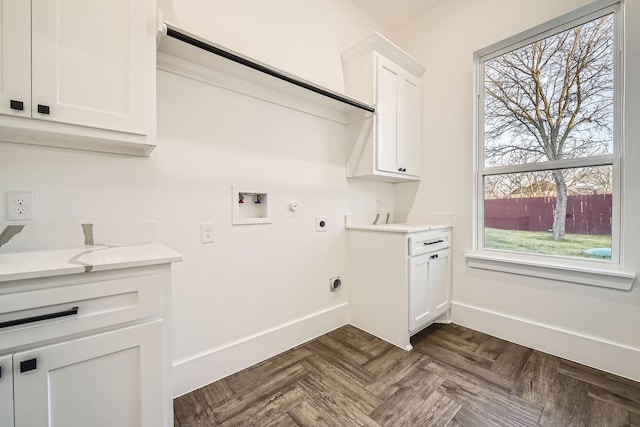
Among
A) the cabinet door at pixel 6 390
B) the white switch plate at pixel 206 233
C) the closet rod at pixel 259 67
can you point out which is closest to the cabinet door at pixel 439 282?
the closet rod at pixel 259 67

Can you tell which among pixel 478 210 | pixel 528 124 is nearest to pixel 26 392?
pixel 478 210

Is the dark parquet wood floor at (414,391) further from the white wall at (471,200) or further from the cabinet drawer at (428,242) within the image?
the cabinet drawer at (428,242)

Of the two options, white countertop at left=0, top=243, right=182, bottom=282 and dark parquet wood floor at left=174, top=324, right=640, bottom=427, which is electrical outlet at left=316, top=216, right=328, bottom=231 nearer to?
dark parquet wood floor at left=174, top=324, right=640, bottom=427

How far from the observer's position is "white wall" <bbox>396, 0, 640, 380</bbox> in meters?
1.73

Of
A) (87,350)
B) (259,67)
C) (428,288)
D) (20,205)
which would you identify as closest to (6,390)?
(87,350)

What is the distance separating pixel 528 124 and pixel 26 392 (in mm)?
3251

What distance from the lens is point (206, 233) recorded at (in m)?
1.66

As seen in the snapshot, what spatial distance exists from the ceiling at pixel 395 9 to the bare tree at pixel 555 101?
888mm

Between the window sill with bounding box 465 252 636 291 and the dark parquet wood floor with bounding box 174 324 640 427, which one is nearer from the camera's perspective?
the dark parquet wood floor with bounding box 174 324 640 427

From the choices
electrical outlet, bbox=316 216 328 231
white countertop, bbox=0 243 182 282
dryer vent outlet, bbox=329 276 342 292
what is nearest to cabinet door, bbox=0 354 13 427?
white countertop, bbox=0 243 182 282

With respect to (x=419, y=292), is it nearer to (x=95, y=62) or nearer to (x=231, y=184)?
(x=231, y=184)

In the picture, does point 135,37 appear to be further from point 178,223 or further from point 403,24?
point 403,24

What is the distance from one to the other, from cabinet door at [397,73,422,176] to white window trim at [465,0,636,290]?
500 millimetres

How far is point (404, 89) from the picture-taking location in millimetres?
2486
